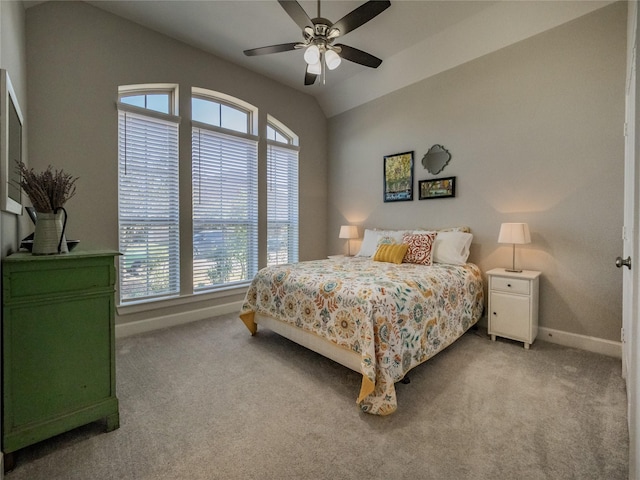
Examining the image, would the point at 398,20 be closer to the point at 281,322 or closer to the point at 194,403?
the point at 281,322

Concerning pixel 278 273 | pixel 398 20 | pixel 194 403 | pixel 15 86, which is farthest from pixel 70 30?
pixel 194 403

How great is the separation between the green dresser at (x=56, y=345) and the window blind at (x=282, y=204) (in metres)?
2.74

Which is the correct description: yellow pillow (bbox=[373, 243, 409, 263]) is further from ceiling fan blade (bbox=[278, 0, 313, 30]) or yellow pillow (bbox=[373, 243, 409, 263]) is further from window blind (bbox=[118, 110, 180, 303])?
window blind (bbox=[118, 110, 180, 303])

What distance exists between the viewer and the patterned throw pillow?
121 inches

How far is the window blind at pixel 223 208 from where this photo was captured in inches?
140

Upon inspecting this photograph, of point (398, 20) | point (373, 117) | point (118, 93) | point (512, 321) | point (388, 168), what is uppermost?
point (398, 20)

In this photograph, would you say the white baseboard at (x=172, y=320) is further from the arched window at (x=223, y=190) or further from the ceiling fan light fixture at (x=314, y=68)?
the ceiling fan light fixture at (x=314, y=68)

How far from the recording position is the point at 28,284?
4.49ft

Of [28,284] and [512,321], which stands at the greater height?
[28,284]

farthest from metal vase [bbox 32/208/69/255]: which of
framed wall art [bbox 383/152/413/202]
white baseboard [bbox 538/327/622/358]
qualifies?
white baseboard [bbox 538/327/622/358]

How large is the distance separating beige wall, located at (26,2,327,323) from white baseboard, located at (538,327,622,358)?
12.4 feet

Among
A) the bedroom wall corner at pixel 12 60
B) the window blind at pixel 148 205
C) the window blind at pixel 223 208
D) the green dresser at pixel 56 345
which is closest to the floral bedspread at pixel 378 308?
the window blind at pixel 223 208

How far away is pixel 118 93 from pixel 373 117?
3173 millimetres

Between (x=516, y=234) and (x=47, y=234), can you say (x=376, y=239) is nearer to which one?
(x=516, y=234)
